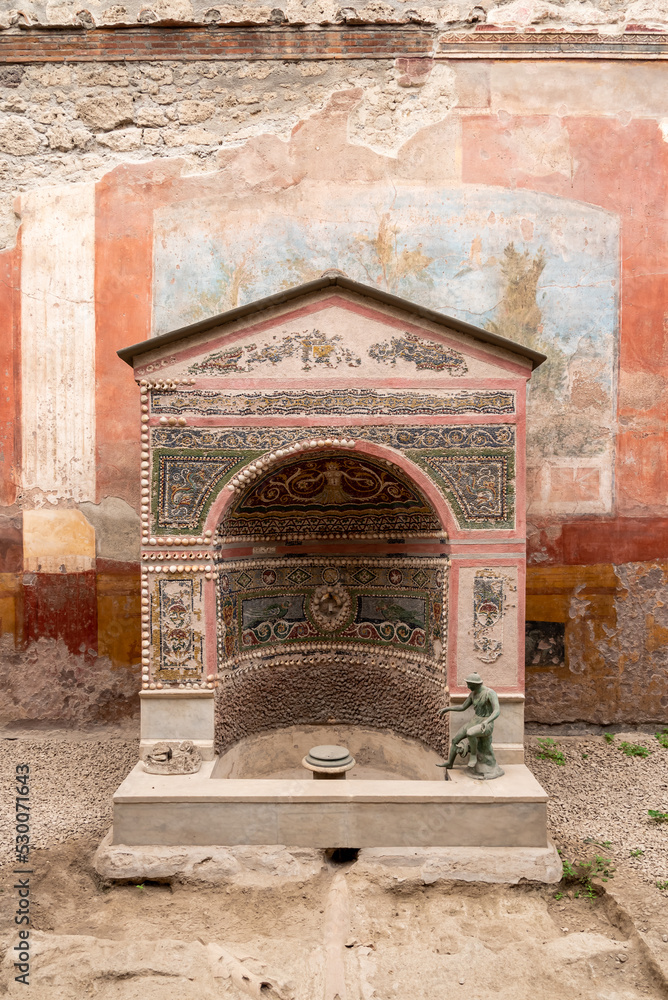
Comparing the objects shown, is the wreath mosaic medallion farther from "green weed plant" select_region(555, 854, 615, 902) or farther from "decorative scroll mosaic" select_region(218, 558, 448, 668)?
"green weed plant" select_region(555, 854, 615, 902)

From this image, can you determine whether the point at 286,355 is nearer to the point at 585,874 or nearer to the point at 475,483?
the point at 475,483

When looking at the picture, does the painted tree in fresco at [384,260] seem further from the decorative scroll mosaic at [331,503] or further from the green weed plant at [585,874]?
the green weed plant at [585,874]

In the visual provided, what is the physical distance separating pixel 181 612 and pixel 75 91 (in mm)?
5058

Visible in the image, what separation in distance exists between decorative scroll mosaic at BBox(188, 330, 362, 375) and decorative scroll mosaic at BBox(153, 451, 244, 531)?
1.90ft

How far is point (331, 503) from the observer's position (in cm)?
551

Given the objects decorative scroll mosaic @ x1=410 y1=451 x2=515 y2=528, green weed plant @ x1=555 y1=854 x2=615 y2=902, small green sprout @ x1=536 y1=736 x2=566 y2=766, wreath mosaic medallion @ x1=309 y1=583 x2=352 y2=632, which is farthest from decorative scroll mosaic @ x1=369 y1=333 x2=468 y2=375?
Answer: small green sprout @ x1=536 y1=736 x2=566 y2=766

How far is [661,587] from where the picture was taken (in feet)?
20.5

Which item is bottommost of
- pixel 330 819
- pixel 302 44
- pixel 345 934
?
pixel 345 934

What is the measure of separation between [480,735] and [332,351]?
8.68 feet

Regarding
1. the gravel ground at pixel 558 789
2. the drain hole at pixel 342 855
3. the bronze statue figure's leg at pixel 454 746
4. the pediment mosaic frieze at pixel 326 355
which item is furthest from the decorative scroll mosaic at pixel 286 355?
the gravel ground at pixel 558 789

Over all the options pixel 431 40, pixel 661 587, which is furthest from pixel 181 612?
pixel 431 40

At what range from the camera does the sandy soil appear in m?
3.29

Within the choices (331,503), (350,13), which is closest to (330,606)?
(331,503)

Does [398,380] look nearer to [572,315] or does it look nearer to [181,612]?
[181,612]
